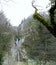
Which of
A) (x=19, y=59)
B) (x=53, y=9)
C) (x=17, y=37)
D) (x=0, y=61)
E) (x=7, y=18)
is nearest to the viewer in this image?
(x=53, y=9)

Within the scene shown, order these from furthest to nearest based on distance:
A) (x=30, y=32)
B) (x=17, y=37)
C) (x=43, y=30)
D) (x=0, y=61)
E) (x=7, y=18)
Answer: (x=17, y=37) → (x=7, y=18) → (x=30, y=32) → (x=43, y=30) → (x=0, y=61)

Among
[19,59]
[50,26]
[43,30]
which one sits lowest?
[19,59]

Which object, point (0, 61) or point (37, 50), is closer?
point (0, 61)

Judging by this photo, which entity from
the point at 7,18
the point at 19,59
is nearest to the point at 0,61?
the point at 7,18

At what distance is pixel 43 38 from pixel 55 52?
210 centimetres

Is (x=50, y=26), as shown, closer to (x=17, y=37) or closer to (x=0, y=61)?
(x=0, y=61)

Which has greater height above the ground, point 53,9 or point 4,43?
point 53,9

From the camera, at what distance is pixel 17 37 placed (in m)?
41.9

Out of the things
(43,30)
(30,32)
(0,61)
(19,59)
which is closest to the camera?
(0,61)

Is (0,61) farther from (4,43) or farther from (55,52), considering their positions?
(55,52)

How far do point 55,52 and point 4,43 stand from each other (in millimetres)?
5875

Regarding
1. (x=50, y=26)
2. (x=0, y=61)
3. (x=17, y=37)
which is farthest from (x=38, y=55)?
(x=50, y=26)

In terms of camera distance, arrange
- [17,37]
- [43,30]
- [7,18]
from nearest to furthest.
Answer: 1. [43,30]
2. [7,18]
3. [17,37]

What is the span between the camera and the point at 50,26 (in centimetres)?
1095
